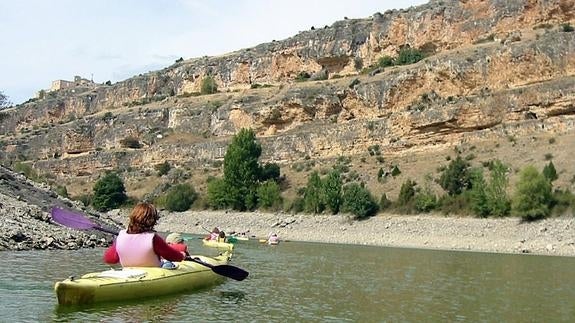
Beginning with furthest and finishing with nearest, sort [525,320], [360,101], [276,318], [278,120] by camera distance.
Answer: [278,120] < [360,101] < [525,320] < [276,318]

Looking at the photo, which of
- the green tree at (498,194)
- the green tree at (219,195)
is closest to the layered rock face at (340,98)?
the green tree at (219,195)

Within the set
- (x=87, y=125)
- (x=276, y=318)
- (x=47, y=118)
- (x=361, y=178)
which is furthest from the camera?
(x=47, y=118)

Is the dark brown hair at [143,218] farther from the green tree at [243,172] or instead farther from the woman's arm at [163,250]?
the green tree at [243,172]

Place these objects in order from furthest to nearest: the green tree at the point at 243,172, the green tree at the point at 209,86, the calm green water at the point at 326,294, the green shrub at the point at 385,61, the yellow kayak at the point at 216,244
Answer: the green tree at the point at 209,86 < the green shrub at the point at 385,61 < the green tree at the point at 243,172 < the yellow kayak at the point at 216,244 < the calm green water at the point at 326,294

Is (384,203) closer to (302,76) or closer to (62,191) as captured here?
(62,191)

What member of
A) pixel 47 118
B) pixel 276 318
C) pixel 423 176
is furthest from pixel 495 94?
pixel 47 118

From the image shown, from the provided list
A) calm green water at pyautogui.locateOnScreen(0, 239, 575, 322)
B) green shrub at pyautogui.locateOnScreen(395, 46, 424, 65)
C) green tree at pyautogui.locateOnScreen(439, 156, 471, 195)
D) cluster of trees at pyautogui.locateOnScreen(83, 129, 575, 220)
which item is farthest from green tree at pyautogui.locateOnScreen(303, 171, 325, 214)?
green shrub at pyautogui.locateOnScreen(395, 46, 424, 65)

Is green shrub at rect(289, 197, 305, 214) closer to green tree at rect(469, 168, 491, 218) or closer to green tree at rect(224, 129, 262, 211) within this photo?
green tree at rect(224, 129, 262, 211)

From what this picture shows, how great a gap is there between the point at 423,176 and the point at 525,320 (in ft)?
140

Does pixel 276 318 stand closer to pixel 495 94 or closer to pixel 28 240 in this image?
pixel 28 240

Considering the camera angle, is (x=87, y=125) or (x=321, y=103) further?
(x=87, y=125)

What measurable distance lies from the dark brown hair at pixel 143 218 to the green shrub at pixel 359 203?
128 feet

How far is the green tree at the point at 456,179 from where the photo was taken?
167 feet

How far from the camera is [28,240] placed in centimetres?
2505
